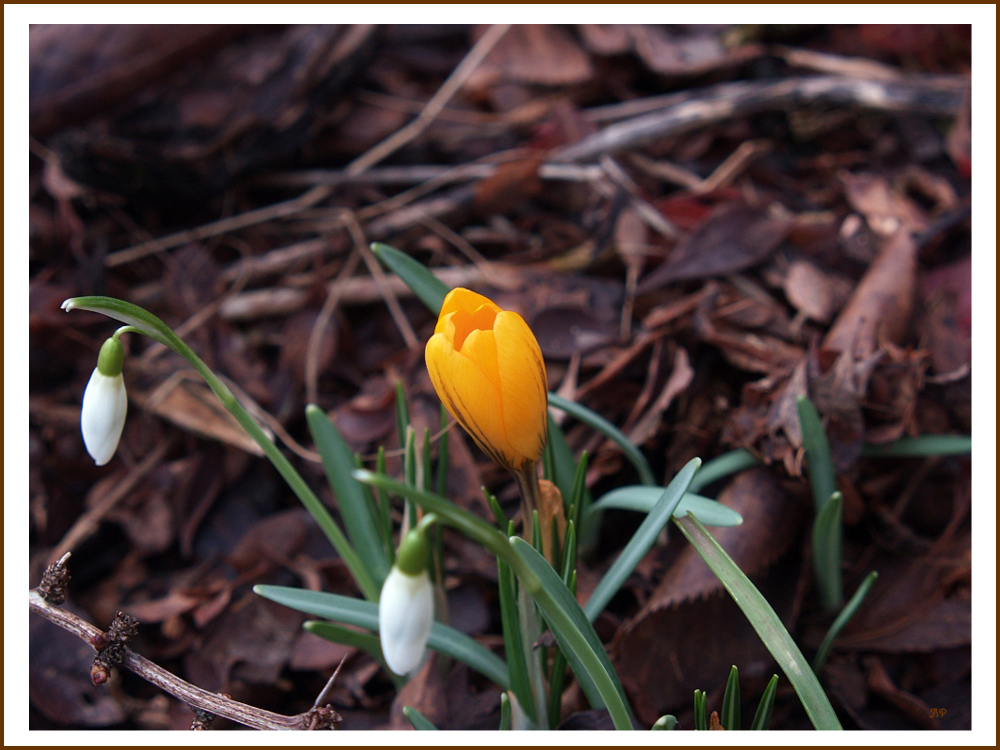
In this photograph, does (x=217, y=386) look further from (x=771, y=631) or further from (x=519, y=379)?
(x=771, y=631)

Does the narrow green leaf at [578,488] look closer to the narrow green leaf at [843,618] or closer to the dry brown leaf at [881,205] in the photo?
the narrow green leaf at [843,618]

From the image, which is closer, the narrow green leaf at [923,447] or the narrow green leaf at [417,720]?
the narrow green leaf at [417,720]

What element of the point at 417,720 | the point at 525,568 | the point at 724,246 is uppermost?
the point at 724,246

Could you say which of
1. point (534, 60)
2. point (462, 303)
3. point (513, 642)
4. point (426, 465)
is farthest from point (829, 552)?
point (534, 60)

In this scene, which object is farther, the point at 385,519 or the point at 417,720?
the point at 385,519

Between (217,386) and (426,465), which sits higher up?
(217,386)

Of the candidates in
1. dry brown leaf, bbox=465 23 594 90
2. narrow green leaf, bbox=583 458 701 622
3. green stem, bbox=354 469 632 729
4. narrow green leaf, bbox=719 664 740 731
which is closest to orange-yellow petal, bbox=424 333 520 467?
green stem, bbox=354 469 632 729

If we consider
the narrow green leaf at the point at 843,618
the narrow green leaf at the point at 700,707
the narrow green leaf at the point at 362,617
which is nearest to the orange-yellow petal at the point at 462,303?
the narrow green leaf at the point at 362,617
